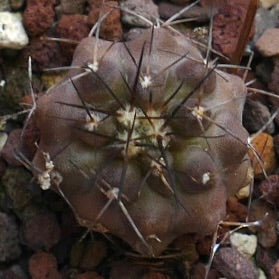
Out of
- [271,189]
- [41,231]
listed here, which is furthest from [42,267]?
[271,189]

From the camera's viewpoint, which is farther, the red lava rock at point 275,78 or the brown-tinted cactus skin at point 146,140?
the red lava rock at point 275,78

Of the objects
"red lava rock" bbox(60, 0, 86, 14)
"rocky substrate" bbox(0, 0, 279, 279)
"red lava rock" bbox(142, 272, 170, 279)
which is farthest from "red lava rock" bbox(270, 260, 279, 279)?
"red lava rock" bbox(60, 0, 86, 14)

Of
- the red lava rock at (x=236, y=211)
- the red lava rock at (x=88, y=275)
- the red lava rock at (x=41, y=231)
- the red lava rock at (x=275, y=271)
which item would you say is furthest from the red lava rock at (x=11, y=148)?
the red lava rock at (x=275, y=271)

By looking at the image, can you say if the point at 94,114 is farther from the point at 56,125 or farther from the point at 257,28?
the point at 257,28

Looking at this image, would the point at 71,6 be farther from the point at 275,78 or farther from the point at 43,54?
the point at 275,78

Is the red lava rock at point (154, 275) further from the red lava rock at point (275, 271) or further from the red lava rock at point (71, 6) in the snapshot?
the red lava rock at point (71, 6)

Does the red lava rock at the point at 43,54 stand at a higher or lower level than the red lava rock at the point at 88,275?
higher

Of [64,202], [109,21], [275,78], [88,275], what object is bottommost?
[88,275]
